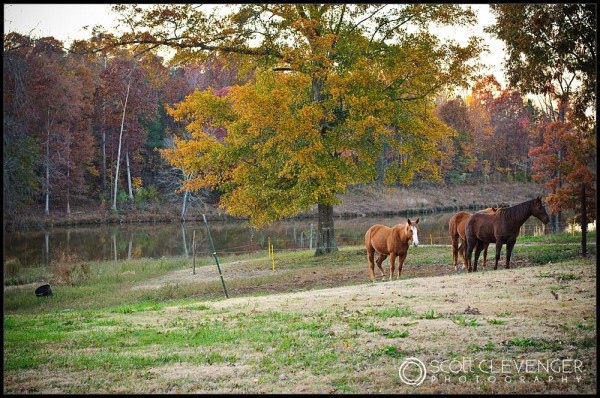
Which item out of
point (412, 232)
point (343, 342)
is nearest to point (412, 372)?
point (343, 342)

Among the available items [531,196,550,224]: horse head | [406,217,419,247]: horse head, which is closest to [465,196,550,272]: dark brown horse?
[531,196,550,224]: horse head

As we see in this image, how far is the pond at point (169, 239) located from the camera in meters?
36.4

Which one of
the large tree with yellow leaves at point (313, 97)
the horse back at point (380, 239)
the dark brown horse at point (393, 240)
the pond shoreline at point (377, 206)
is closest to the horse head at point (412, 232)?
the dark brown horse at point (393, 240)

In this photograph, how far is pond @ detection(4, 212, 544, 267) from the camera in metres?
36.4

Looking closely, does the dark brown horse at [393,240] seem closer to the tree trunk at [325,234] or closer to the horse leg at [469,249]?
the horse leg at [469,249]

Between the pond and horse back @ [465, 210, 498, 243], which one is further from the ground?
horse back @ [465, 210, 498, 243]

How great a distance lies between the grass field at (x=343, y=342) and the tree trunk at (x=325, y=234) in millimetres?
Answer: 11693

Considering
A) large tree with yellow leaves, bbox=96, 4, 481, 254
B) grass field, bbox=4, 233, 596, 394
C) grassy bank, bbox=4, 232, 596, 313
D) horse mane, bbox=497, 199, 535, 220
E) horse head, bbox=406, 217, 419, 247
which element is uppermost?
large tree with yellow leaves, bbox=96, 4, 481, 254

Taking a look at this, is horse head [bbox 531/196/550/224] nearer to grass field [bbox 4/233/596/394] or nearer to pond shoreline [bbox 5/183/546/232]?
grass field [bbox 4/233/596/394]

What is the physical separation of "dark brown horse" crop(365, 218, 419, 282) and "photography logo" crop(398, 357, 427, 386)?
9.62 metres

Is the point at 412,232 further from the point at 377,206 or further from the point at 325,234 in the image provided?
the point at 377,206

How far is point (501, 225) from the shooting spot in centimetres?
1855

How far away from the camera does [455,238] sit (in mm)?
20109

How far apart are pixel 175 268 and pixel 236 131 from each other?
6.58 metres
